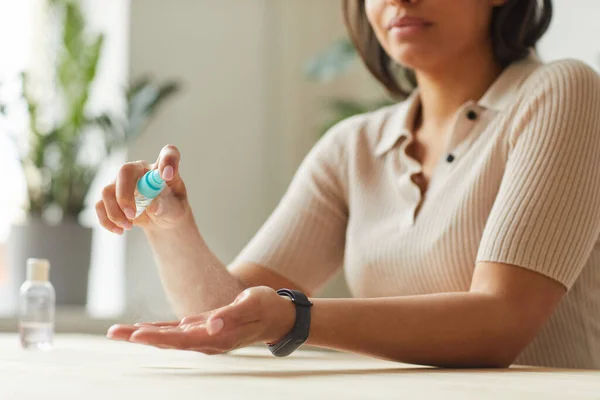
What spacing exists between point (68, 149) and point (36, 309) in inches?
51.0

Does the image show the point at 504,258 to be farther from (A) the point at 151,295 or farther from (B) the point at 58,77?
(B) the point at 58,77

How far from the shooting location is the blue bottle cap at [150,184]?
3.20ft

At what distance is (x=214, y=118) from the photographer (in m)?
3.20

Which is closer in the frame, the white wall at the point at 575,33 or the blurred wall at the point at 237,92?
the white wall at the point at 575,33

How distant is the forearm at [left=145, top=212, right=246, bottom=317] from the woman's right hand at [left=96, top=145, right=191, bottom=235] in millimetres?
35

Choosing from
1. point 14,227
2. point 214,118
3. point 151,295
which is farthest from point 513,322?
point 214,118

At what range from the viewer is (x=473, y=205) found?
1.30 m

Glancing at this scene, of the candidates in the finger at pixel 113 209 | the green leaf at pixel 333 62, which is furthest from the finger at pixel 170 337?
the green leaf at pixel 333 62

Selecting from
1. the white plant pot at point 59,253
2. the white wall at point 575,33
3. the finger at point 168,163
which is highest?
the white wall at point 575,33

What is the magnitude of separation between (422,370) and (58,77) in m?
2.17

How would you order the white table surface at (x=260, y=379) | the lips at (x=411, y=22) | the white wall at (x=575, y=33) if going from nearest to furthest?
the white table surface at (x=260, y=379) → the lips at (x=411, y=22) → the white wall at (x=575, y=33)

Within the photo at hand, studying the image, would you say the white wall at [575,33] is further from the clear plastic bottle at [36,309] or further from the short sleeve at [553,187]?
the clear plastic bottle at [36,309]

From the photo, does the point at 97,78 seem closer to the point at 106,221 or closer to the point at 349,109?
the point at 349,109

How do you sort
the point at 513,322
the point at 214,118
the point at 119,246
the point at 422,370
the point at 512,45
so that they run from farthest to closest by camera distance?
the point at 214,118 → the point at 119,246 → the point at 512,45 → the point at 513,322 → the point at 422,370
